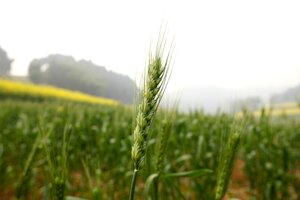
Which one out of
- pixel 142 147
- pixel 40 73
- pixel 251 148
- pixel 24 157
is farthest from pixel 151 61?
pixel 40 73

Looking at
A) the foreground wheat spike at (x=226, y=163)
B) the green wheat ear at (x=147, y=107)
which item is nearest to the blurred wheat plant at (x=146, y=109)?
the green wheat ear at (x=147, y=107)

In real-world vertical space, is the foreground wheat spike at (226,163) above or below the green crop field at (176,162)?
above

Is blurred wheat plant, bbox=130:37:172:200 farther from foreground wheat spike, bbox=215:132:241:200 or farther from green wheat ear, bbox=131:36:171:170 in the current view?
foreground wheat spike, bbox=215:132:241:200

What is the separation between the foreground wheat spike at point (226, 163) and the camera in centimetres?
93

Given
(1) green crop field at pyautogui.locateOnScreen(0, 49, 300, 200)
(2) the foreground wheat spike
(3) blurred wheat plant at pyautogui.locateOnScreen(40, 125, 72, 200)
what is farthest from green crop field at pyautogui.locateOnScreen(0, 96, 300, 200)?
(3) blurred wheat plant at pyautogui.locateOnScreen(40, 125, 72, 200)

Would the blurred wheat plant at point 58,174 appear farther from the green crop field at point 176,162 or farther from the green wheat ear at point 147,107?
the green crop field at point 176,162

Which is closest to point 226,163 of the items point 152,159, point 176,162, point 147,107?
point 147,107

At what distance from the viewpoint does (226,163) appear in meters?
0.98

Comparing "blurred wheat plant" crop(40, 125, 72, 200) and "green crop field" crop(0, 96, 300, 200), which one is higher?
"blurred wheat plant" crop(40, 125, 72, 200)

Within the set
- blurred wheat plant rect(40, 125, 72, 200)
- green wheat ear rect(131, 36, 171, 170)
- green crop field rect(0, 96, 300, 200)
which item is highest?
green wheat ear rect(131, 36, 171, 170)

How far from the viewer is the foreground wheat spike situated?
93 cm

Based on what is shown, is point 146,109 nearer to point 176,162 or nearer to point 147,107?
point 147,107

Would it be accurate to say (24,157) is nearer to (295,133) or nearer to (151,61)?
(151,61)

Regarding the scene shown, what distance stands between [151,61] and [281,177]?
326 centimetres
